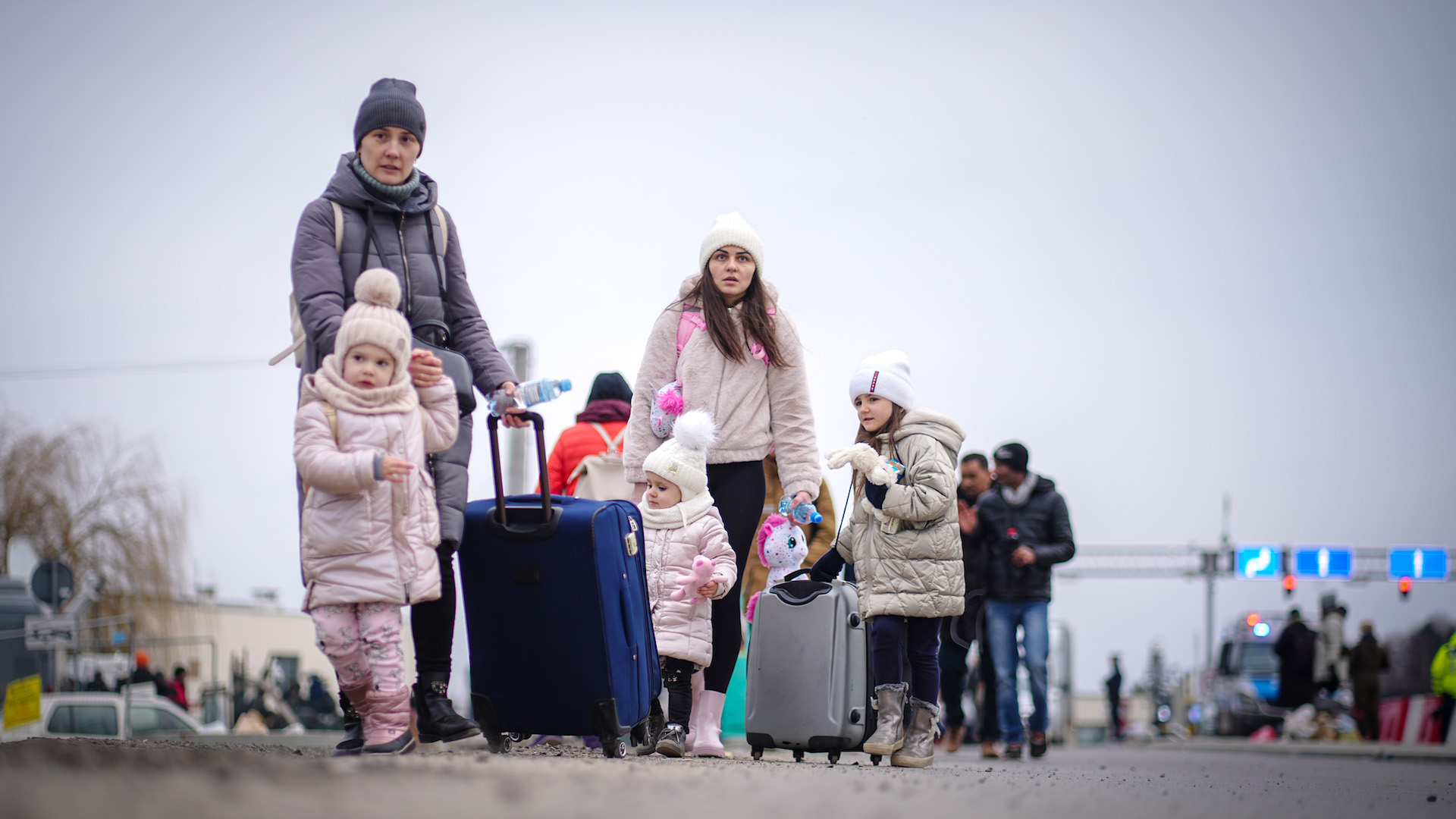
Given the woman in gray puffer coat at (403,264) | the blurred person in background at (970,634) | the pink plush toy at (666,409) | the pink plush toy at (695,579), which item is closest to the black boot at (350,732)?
the woman in gray puffer coat at (403,264)

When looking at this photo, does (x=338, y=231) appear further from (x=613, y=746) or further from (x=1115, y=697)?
(x=1115, y=697)

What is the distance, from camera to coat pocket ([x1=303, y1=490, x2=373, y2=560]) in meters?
4.51

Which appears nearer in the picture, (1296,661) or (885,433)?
(885,433)

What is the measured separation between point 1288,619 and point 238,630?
47.2 metres

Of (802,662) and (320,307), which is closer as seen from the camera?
(320,307)

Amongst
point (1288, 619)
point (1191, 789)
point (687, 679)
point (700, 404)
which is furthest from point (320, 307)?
point (1288, 619)

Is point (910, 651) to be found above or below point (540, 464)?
below

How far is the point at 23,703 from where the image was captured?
1187 cm

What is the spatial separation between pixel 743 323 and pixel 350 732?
2.34 m

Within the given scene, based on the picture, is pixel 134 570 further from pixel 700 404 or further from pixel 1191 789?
pixel 1191 789

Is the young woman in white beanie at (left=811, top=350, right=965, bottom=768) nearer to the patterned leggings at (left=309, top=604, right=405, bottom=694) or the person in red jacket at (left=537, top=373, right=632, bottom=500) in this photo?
the person in red jacket at (left=537, top=373, right=632, bottom=500)

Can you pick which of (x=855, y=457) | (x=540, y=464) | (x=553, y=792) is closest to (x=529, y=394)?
(x=540, y=464)

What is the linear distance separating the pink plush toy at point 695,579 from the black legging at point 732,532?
0.21 meters

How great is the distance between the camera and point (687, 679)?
229 inches
